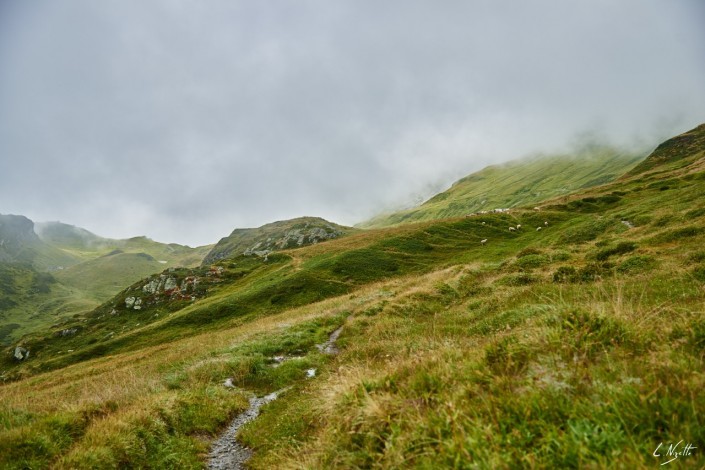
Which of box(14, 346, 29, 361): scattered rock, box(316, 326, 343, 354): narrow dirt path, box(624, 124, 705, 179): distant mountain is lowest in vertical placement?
box(316, 326, 343, 354): narrow dirt path

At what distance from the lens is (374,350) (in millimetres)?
15914

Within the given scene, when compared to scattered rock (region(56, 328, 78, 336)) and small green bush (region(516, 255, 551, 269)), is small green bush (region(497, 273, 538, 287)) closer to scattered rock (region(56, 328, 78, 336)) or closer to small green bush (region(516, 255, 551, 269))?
small green bush (region(516, 255, 551, 269))

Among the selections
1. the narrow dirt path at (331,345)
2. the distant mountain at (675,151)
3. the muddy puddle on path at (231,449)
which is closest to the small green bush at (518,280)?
the narrow dirt path at (331,345)

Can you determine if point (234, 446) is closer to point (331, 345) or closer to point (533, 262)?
point (331, 345)

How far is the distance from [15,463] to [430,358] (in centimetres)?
980

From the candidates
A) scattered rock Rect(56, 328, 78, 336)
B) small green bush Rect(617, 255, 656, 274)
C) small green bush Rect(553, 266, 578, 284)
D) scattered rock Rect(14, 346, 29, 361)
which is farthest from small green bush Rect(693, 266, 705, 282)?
scattered rock Rect(14, 346, 29, 361)

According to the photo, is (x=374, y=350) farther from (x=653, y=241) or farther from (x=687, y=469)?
(x=653, y=241)

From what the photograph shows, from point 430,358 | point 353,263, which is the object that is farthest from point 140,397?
point 353,263

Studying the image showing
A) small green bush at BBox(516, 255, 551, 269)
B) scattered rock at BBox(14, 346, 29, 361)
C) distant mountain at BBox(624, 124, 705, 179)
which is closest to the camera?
small green bush at BBox(516, 255, 551, 269)

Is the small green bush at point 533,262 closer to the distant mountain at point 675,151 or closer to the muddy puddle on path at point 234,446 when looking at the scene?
the muddy puddle on path at point 234,446

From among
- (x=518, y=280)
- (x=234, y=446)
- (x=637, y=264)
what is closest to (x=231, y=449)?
(x=234, y=446)

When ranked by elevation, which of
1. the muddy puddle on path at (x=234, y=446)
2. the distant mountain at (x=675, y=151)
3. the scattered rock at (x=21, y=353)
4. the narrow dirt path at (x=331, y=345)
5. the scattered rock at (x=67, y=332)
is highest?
the distant mountain at (x=675, y=151)

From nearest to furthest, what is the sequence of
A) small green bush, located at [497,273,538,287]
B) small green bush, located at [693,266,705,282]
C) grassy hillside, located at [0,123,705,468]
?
grassy hillside, located at [0,123,705,468], small green bush, located at [693,266,705,282], small green bush, located at [497,273,538,287]

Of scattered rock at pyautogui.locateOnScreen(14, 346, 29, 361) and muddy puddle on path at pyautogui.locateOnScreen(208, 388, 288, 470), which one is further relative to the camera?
scattered rock at pyautogui.locateOnScreen(14, 346, 29, 361)
